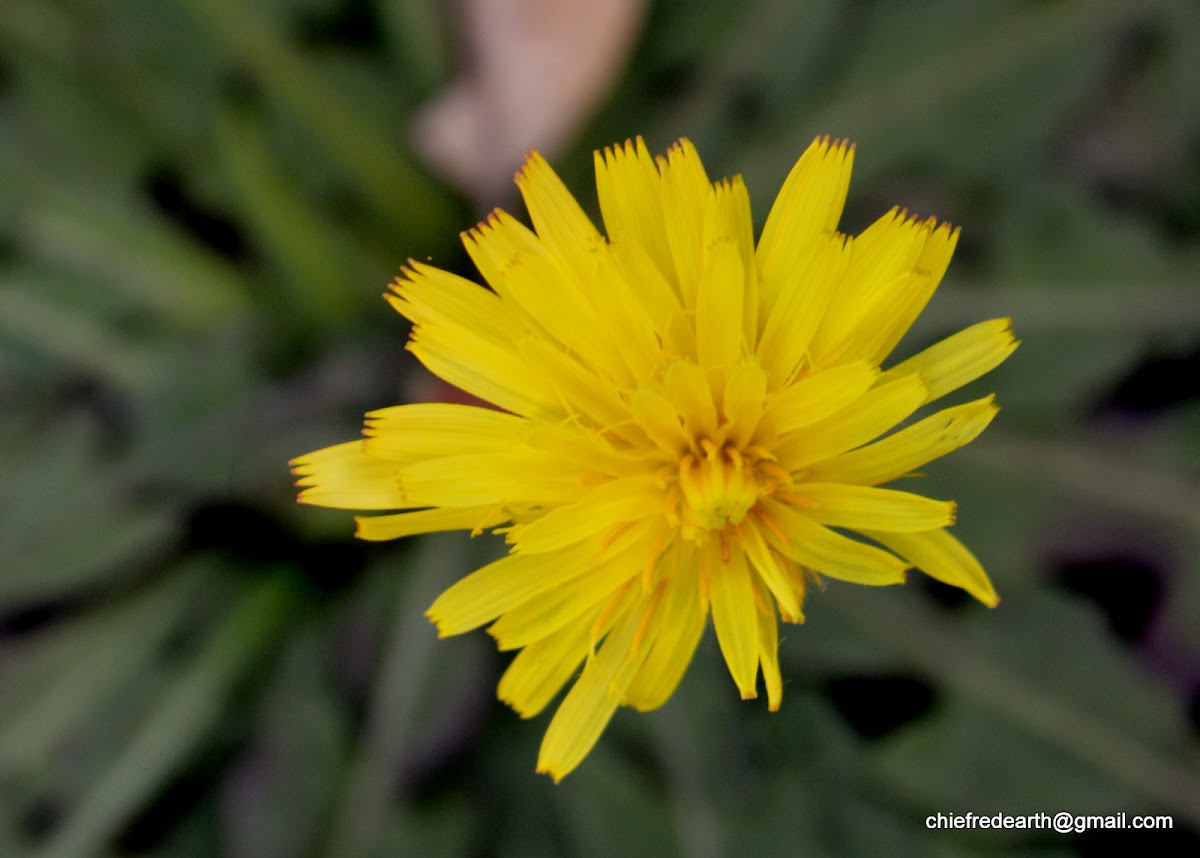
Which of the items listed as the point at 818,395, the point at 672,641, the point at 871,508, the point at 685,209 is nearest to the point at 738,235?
the point at 685,209

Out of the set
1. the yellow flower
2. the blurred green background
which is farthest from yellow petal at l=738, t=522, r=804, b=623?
the blurred green background

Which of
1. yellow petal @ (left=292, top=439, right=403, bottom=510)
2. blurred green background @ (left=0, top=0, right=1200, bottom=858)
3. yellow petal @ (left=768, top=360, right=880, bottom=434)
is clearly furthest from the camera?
blurred green background @ (left=0, top=0, right=1200, bottom=858)

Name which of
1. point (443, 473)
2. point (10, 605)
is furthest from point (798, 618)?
point (10, 605)

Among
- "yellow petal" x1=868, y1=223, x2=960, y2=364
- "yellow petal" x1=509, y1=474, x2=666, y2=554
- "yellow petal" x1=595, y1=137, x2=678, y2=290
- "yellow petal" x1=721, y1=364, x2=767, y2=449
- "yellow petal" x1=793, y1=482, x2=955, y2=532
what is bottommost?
"yellow petal" x1=793, y1=482, x2=955, y2=532

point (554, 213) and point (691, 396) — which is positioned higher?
point (554, 213)

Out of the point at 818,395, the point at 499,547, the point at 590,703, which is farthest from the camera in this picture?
the point at 499,547

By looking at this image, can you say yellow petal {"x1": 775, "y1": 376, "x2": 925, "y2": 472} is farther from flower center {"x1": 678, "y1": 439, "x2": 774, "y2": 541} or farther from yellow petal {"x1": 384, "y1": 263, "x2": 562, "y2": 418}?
yellow petal {"x1": 384, "y1": 263, "x2": 562, "y2": 418}

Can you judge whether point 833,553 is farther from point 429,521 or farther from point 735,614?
point 429,521
